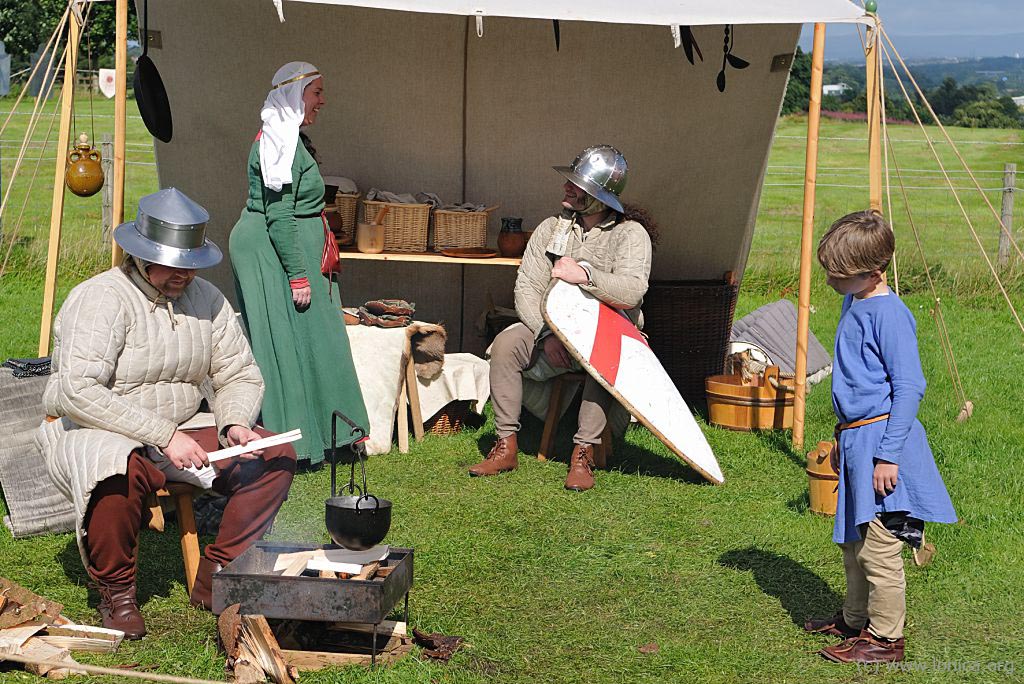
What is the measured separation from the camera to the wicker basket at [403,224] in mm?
5590

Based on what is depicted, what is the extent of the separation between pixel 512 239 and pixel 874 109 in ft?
5.99

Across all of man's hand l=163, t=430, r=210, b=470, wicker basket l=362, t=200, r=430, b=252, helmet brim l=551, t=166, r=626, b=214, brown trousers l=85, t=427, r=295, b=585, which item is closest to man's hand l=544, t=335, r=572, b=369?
helmet brim l=551, t=166, r=626, b=214

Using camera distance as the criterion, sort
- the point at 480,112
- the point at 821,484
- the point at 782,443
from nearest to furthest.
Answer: the point at 821,484 < the point at 782,443 < the point at 480,112

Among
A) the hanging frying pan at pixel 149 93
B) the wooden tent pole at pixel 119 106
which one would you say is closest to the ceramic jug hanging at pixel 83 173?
the hanging frying pan at pixel 149 93

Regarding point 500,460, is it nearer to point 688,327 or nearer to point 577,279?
point 577,279

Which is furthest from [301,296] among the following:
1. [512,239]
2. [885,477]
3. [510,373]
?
[885,477]

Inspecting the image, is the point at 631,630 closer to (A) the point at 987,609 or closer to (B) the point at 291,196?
(A) the point at 987,609

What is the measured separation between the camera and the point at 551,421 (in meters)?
5.05

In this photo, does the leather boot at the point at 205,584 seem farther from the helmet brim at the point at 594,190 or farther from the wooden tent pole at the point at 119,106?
the helmet brim at the point at 594,190

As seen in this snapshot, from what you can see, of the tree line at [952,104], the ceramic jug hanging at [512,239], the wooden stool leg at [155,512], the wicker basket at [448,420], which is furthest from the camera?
the tree line at [952,104]

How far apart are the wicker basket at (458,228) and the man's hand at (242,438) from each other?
2.49 meters

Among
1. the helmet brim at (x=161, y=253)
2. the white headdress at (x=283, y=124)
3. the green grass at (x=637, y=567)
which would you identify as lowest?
the green grass at (x=637, y=567)

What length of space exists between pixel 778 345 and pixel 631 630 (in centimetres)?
341

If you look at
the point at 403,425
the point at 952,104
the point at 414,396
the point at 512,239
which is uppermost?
the point at 952,104
